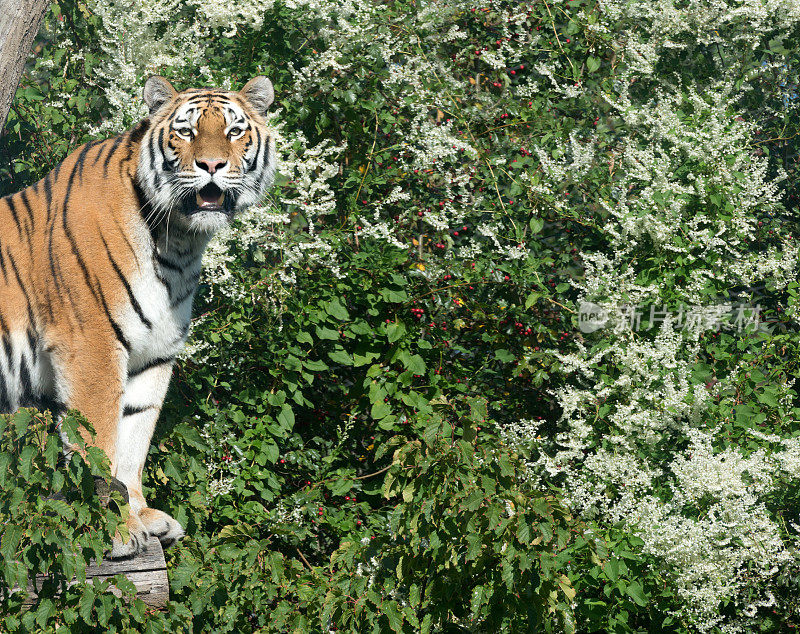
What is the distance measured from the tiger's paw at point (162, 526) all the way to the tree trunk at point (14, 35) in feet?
5.07

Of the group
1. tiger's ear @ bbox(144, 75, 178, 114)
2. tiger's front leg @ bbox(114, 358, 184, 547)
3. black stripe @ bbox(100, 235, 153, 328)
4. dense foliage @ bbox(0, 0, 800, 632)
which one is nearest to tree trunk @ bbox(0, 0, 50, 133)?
tiger's ear @ bbox(144, 75, 178, 114)

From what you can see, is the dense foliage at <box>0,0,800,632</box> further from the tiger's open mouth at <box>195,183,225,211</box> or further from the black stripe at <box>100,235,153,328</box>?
the tiger's open mouth at <box>195,183,225,211</box>

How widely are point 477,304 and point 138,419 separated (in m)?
1.84

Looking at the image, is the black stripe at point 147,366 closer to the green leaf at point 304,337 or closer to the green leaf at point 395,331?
the green leaf at point 304,337

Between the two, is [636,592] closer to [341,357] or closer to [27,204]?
[341,357]

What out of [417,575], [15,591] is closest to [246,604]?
[417,575]

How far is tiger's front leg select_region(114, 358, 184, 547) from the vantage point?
328 cm

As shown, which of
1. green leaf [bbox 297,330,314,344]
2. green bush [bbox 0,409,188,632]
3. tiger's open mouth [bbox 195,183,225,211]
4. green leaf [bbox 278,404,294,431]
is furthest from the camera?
green leaf [bbox 278,404,294,431]

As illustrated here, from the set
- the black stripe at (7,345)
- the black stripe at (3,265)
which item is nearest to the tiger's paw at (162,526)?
the black stripe at (7,345)

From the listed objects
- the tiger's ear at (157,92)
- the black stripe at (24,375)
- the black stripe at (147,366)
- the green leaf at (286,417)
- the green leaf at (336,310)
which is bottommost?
the green leaf at (286,417)

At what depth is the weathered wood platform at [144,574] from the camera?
9.62 feet

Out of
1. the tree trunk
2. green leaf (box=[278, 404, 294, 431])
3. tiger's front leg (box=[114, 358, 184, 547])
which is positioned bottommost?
green leaf (box=[278, 404, 294, 431])

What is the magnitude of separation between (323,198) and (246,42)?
1.20 m

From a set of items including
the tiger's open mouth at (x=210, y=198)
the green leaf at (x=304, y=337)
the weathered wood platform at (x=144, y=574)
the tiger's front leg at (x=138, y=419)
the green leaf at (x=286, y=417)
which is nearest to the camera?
the weathered wood platform at (x=144, y=574)
